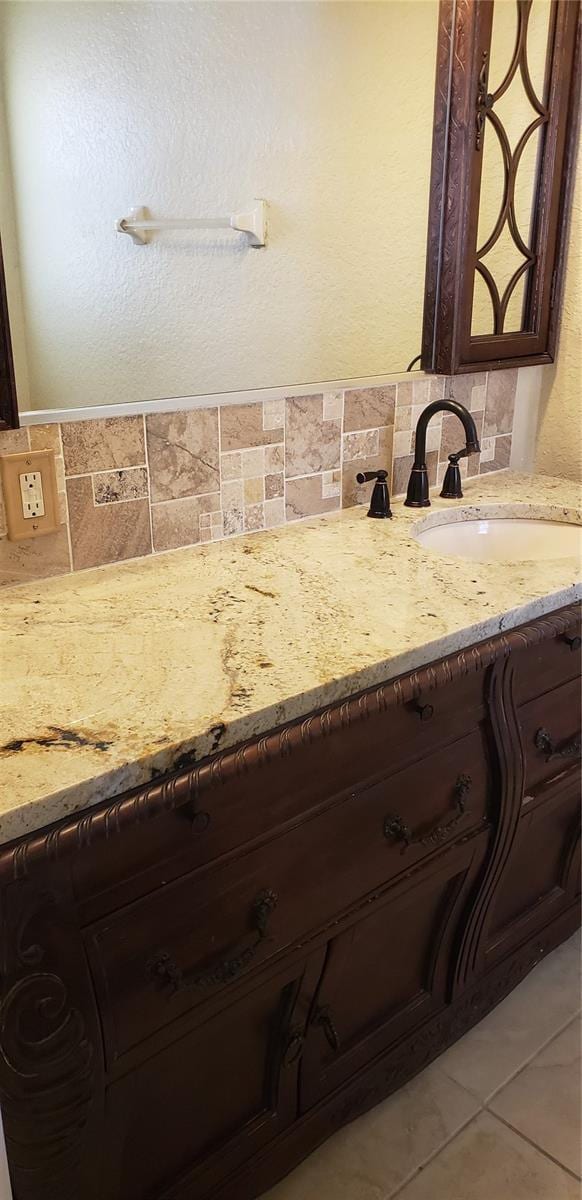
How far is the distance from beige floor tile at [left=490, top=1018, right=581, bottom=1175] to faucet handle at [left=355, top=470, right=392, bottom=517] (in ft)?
3.23

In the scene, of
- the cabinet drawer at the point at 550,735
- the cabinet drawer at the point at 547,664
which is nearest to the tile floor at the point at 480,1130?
the cabinet drawer at the point at 550,735

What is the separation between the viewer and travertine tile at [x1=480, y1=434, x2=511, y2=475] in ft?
6.61

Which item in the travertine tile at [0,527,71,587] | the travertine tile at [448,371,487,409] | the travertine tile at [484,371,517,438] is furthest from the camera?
the travertine tile at [484,371,517,438]

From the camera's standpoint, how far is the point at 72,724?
0.92 metres

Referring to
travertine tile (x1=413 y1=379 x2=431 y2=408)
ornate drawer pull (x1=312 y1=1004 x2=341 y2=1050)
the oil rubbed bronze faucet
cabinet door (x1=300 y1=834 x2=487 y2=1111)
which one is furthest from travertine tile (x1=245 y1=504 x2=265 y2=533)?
ornate drawer pull (x1=312 y1=1004 x2=341 y2=1050)

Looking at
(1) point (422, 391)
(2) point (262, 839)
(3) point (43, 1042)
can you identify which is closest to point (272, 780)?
(2) point (262, 839)

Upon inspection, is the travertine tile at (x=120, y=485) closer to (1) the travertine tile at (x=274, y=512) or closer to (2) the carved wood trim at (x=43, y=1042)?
(1) the travertine tile at (x=274, y=512)

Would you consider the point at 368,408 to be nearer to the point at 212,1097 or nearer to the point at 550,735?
the point at 550,735

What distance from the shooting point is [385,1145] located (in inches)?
55.5

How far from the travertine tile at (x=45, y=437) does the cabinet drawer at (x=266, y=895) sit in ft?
2.06

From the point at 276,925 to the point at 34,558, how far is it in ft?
2.01

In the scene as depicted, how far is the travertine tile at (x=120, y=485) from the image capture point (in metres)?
1.36

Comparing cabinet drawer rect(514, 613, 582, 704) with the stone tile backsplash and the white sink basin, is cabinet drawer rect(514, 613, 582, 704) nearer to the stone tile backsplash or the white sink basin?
the white sink basin

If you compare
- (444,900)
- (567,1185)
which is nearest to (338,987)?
(444,900)
